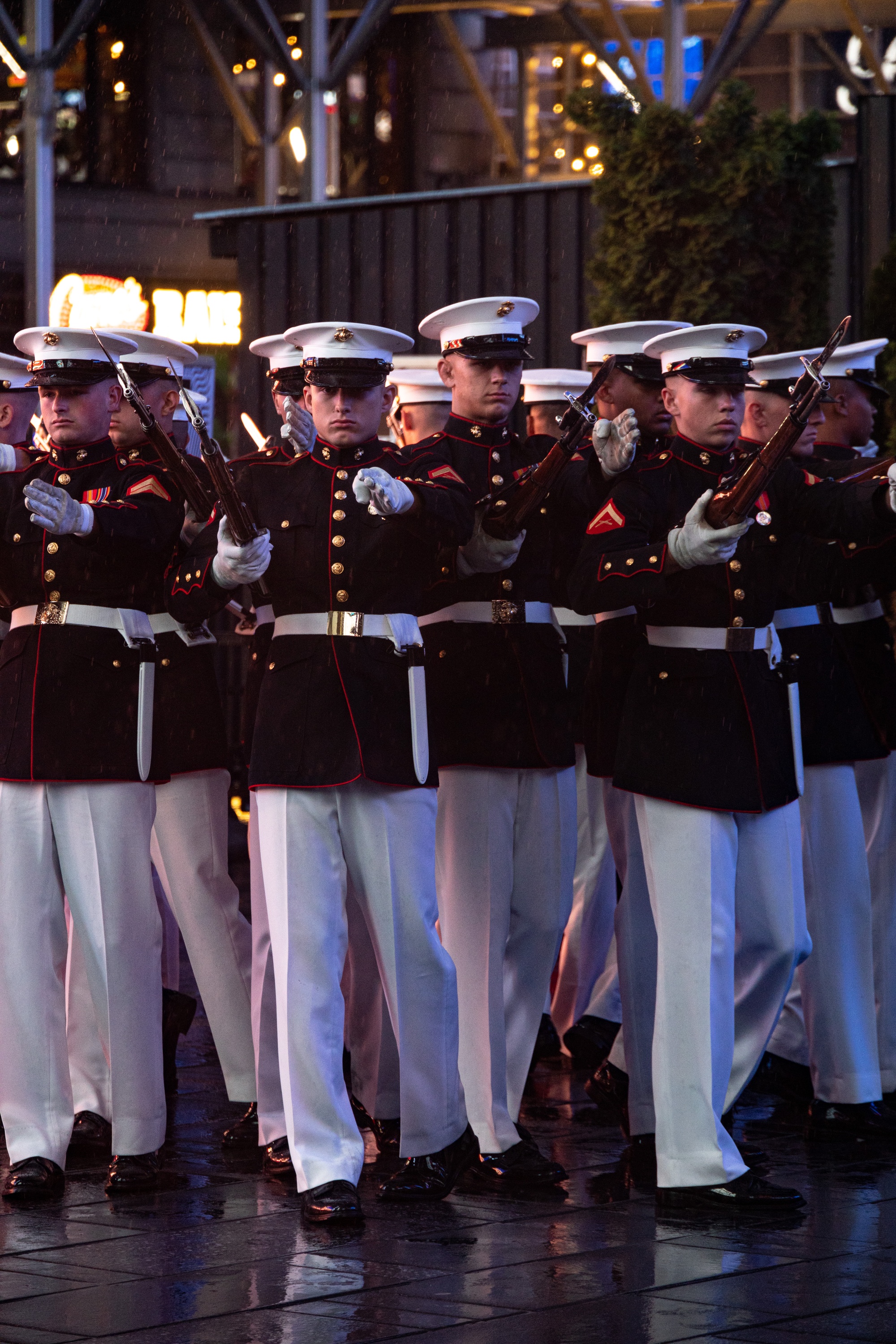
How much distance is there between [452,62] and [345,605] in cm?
1824

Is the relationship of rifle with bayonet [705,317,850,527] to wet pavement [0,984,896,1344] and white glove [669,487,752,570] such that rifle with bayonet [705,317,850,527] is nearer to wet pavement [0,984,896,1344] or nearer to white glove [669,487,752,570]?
white glove [669,487,752,570]

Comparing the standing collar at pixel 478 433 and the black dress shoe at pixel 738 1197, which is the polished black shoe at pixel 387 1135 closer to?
the black dress shoe at pixel 738 1197

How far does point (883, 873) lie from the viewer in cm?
647

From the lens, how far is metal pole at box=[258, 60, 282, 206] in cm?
2070

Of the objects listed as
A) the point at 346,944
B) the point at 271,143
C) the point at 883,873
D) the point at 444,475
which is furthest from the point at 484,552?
the point at 271,143

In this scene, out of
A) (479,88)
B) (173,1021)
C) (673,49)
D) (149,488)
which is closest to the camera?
(149,488)

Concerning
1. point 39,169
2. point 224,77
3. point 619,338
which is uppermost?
point 224,77

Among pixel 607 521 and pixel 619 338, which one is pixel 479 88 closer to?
pixel 619 338

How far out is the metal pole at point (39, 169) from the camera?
15.5m

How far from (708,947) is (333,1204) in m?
1.06

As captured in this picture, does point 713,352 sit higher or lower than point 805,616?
higher

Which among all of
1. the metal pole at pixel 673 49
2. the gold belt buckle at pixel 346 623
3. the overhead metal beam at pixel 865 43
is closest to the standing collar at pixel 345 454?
the gold belt buckle at pixel 346 623

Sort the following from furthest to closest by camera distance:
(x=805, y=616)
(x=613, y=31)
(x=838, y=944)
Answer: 1. (x=613, y=31)
2. (x=805, y=616)
3. (x=838, y=944)

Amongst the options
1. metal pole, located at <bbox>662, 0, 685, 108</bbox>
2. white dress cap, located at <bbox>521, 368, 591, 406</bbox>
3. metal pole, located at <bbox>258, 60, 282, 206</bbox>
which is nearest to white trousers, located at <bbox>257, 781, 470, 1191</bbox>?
white dress cap, located at <bbox>521, 368, 591, 406</bbox>
